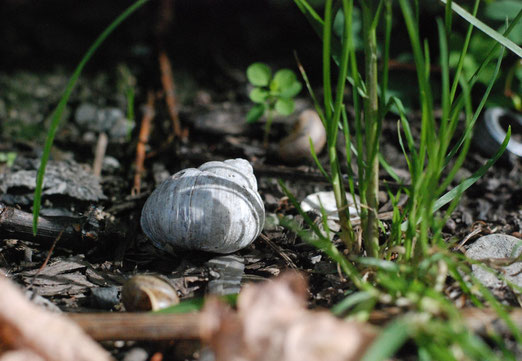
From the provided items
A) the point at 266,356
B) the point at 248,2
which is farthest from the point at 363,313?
the point at 248,2

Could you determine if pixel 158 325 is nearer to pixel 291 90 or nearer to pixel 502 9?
pixel 291 90

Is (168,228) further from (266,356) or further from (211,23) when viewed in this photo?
(211,23)

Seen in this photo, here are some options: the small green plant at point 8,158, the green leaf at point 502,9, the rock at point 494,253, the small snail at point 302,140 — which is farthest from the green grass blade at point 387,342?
the green leaf at point 502,9

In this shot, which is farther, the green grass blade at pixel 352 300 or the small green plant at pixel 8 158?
the small green plant at pixel 8 158

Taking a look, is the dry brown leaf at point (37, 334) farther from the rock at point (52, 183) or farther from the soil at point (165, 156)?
the rock at point (52, 183)

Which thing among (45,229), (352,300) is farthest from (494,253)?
(45,229)

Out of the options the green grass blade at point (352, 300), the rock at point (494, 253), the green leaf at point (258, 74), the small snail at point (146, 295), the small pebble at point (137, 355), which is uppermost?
the green leaf at point (258, 74)

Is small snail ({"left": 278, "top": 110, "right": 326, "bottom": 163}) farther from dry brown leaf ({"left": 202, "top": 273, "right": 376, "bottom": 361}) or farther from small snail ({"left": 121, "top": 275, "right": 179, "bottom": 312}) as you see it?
dry brown leaf ({"left": 202, "top": 273, "right": 376, "bottom": 361})
